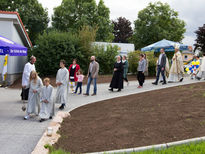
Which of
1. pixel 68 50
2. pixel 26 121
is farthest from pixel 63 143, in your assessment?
pixel 68 50

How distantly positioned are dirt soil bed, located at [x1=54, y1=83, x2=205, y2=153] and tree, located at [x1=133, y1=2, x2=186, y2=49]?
39705mm

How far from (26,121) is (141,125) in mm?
3509

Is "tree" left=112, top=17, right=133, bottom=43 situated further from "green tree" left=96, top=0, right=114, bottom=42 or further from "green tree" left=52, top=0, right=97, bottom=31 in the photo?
"green tree" left=52, top=0, right=97, bottom=31

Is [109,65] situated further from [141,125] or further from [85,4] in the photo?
[85,4]

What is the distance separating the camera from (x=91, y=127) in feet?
19.9

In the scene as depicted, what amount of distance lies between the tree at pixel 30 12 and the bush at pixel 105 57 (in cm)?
2224

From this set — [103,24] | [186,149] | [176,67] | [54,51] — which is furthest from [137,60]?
[103,24]

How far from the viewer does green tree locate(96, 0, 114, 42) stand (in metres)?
43.8

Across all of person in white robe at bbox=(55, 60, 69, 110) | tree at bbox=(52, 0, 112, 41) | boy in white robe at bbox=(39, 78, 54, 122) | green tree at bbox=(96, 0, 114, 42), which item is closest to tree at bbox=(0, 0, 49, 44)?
tree at bbox=(52, 0, 112, 41)

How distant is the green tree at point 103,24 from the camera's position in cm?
4384

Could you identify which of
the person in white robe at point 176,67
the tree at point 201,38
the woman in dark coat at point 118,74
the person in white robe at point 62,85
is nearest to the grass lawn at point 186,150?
the person in white robe at point 62,85

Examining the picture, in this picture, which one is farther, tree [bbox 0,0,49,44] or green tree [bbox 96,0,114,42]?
green tree [bbox 96,0,114,42]

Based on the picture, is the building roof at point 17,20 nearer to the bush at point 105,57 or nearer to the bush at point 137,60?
the bush at point 105,57

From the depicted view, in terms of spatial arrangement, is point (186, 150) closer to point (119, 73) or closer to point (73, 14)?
point (119, 73)
